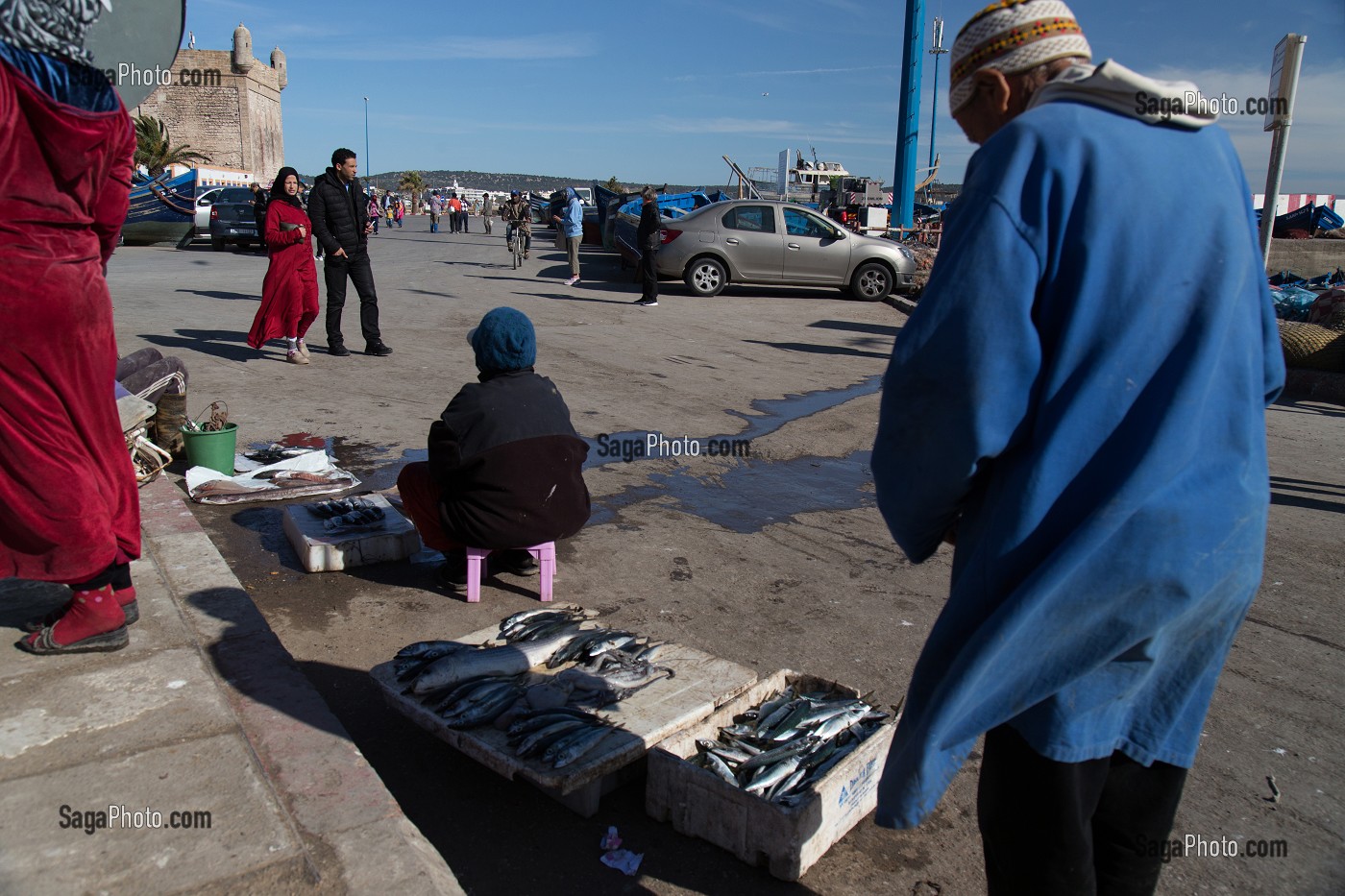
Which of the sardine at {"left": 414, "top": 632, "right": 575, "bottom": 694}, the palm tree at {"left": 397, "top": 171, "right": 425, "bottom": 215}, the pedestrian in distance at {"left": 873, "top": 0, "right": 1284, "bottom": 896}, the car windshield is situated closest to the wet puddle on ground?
the sardine at {"left": 414, "top": 632, "right": 575, "bottom": 694}

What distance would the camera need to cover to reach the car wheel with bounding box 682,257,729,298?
17328 millimetres

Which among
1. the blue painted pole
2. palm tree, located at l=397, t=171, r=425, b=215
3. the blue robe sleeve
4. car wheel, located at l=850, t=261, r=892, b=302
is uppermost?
palm tree, located at l=397, t=171, r=425, b=215

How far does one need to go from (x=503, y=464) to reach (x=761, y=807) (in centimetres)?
193

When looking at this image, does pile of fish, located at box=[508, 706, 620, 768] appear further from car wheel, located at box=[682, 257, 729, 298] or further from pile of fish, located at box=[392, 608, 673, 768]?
car wheel, located at box=[682, 257, 729, 298]

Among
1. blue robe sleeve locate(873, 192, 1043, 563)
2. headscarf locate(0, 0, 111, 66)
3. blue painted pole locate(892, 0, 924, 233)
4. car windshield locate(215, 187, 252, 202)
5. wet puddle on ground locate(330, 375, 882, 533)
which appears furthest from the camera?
car windshield locate(215, 187, 252, 202)

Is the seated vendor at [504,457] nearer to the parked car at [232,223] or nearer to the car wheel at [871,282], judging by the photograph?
the car wheel at [871,282]

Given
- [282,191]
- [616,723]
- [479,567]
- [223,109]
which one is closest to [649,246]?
[282,191]

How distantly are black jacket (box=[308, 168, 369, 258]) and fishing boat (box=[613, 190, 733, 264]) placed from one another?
25.5 feet

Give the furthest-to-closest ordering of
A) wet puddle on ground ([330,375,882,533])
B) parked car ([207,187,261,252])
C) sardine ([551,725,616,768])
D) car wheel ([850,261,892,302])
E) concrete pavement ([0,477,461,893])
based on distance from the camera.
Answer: parked car ([207,187,261,252]) → car wheel ([850,261,892,302]) → wet puddle on ground ([330,375,882,533]) → sardine ([551,725,616,768]) → concrete pavement ([0,477,461,893])

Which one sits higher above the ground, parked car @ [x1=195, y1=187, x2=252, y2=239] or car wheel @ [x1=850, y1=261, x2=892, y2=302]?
parked car @ [x1=195, y1=187, x2=252, y2=239]

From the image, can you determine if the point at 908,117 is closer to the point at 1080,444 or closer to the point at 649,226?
the point at 649,226

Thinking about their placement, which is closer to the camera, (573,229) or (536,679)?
(536,679)

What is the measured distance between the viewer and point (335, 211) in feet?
29.9

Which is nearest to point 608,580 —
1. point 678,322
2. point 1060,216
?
point 1060,216
